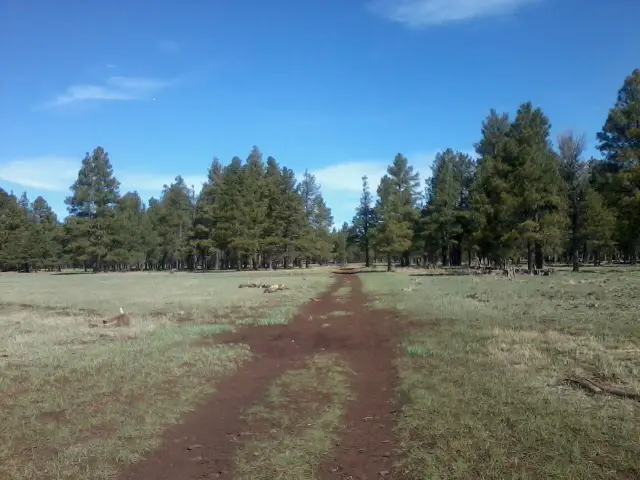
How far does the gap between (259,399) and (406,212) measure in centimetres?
6927

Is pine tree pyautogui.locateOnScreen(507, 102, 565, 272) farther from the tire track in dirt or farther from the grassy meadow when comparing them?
the tire track in dirt

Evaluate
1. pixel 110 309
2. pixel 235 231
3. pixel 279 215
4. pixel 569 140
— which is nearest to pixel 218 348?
pixel 110 309

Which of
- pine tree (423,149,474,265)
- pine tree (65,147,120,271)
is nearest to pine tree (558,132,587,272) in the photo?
pine tree (423,149,474,265)

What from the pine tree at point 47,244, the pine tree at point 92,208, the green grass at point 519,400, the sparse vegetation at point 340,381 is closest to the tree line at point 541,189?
the sparse vegetation at point 340,381

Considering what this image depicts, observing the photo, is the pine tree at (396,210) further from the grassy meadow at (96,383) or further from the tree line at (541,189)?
the grassy meadow at (96,383)

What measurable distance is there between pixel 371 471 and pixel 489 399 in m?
3.56

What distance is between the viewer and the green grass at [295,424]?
652cm

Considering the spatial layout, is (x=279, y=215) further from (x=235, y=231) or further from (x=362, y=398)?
(x=362, y=398)

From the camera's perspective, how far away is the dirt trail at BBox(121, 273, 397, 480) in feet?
21.5

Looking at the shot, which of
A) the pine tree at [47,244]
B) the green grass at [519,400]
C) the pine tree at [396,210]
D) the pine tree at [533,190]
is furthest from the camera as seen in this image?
the pine tree at [47,244]

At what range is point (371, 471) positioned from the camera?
639 centimetres

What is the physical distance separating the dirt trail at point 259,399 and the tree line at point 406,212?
37.5 m

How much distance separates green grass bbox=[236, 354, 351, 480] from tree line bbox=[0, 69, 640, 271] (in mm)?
42158

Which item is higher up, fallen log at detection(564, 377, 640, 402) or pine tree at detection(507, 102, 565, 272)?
pine tree at detection(507, 102, 565, 272)
